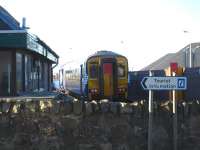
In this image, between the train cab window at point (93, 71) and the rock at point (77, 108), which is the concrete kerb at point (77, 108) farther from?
the train cab window at point (93, 71)

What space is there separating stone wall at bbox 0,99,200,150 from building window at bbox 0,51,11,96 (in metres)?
15.8

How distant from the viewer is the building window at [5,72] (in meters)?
28.3

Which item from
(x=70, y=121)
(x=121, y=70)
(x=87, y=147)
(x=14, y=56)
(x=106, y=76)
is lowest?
(x=87, y=147)

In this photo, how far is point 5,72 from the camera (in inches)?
1129

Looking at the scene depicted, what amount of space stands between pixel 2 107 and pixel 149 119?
3403 millimetres

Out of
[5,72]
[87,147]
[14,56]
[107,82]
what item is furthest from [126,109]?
[5,72]

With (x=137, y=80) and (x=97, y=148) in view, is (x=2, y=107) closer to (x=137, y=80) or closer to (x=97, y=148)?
(x=97, y=148)

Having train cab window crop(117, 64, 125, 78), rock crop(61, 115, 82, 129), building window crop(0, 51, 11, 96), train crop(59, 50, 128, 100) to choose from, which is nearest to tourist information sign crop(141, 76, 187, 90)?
rock crop(61, 115, 82, 129)

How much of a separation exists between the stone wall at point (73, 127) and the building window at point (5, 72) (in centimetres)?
1581

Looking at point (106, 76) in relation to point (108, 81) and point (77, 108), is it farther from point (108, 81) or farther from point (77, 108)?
point (77, 108)

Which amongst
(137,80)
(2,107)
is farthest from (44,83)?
(2,107)

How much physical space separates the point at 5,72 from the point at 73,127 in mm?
16660

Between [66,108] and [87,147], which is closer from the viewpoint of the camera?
[87,147]

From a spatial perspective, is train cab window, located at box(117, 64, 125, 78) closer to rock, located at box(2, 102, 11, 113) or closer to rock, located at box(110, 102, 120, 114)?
rock, located at box(110, 102, 120, 114)
